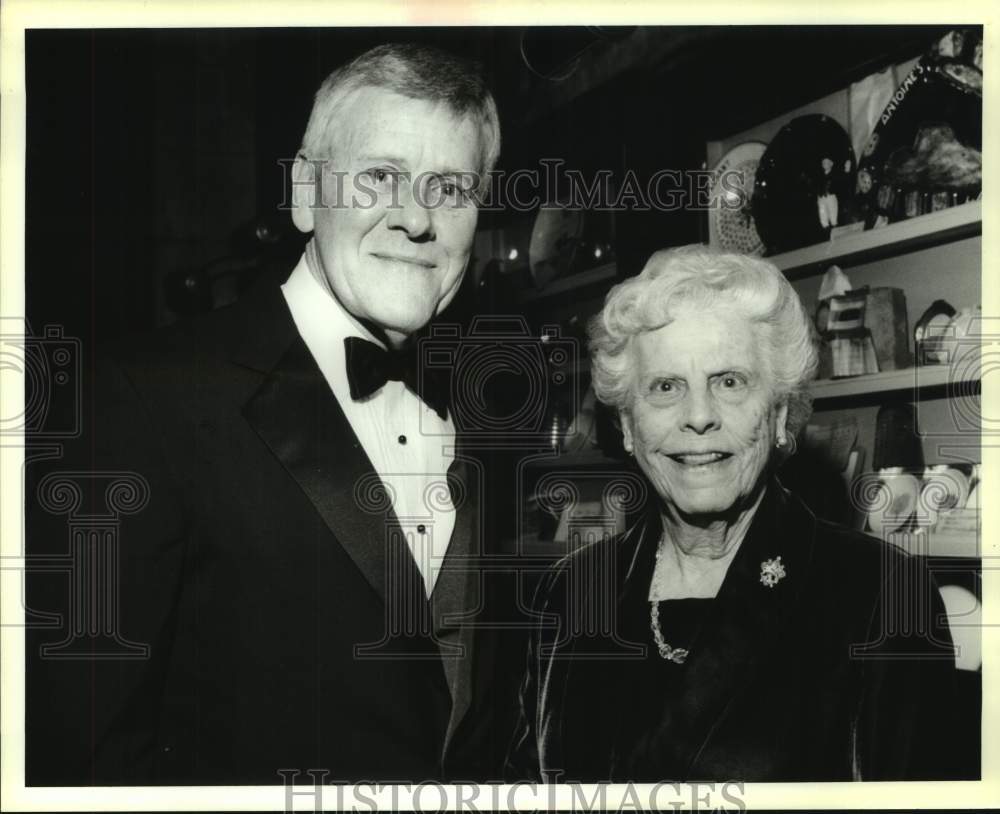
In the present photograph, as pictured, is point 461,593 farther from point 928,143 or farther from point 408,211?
point 928,143

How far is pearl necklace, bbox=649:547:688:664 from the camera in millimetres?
2094

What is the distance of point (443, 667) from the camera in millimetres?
2117

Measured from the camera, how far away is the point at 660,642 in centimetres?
212

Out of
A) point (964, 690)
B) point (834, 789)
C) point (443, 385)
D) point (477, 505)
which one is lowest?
point (834, 789)

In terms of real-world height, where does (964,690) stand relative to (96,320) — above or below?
below

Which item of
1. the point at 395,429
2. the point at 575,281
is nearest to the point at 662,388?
the point at 575,281

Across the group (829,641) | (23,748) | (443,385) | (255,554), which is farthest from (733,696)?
(23,748)

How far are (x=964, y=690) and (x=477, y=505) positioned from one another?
45.0 inches

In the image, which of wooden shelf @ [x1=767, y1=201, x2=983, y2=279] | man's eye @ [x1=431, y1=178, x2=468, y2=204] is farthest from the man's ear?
wooden shelf @ [x1=767, y1=201, x2=983, y2=279]

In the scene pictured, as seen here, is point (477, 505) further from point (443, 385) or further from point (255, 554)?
point (255, 554)

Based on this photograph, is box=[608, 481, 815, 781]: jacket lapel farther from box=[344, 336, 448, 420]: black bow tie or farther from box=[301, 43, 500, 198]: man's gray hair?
box=[301, 43, 500, 198]: man's gray hair

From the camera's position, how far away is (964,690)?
7.06 feet

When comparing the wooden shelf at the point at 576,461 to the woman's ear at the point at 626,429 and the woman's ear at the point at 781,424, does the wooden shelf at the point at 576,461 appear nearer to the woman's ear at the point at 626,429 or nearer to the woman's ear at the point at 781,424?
the woman's ear at the point at 626,429

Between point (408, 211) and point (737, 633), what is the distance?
3.71ft
